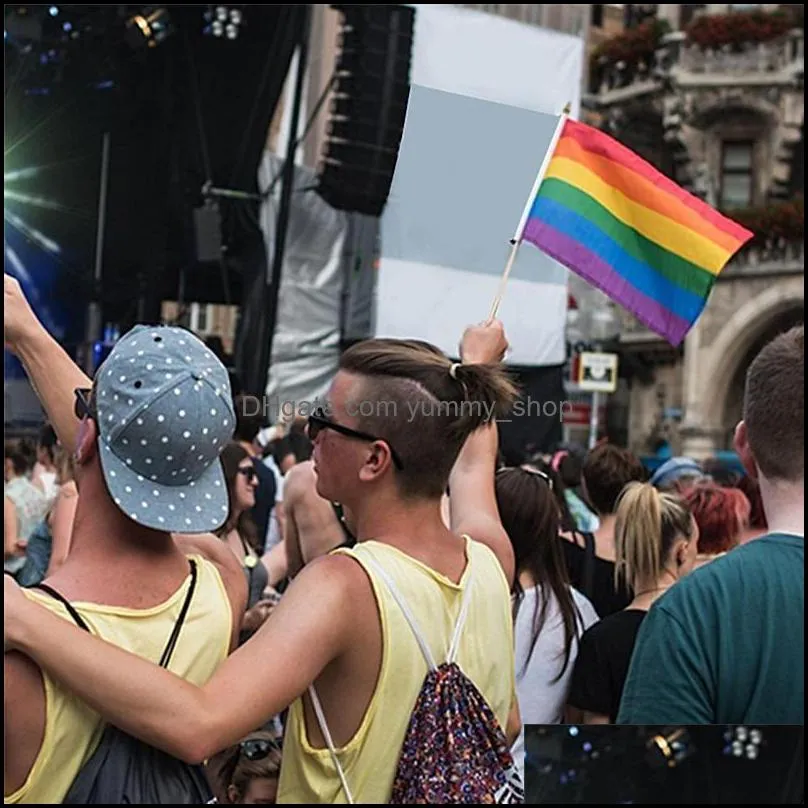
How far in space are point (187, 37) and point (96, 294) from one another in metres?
2.52

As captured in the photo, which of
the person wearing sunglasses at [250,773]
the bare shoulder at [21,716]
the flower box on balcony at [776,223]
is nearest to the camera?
the bare shoulder at [21,716]

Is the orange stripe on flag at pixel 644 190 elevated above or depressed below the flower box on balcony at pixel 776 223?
above

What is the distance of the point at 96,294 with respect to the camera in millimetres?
12617

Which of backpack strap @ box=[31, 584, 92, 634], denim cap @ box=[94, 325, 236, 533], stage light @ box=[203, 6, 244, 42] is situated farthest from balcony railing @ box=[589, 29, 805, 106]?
backpack strap @ box=[31, 584, 92, 634]

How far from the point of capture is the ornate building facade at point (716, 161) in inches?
939

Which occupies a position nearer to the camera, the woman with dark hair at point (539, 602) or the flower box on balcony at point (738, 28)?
the woman with dark hair at point (539, 602)

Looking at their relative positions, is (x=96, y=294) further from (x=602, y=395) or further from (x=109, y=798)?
(x=602, y=395)

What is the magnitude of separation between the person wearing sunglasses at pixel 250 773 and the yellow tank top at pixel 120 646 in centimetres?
80

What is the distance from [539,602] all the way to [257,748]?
1179 millimetres

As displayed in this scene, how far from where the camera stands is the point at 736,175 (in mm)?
25312

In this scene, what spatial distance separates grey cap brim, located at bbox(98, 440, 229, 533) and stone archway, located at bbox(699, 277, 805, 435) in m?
22.7

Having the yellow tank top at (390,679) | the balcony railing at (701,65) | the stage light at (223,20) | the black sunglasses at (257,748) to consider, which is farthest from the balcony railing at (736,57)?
the yellow tank top at (390,679)

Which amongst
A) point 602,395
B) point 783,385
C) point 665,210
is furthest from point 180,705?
point 602,395

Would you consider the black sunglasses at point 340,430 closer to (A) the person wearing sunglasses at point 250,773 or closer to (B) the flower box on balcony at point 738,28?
(A) the person wearing sunglasses at point 250,773
